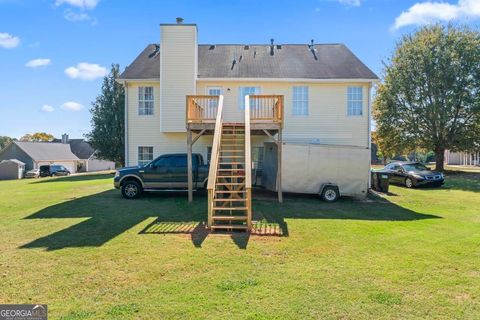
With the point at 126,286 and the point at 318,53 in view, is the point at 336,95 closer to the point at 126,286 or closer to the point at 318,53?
the point at 318,53

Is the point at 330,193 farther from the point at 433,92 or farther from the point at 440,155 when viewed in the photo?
the point at 440,155

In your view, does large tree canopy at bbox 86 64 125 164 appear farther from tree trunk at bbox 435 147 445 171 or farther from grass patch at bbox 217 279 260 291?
grass patch at bbox 217 279 260 291

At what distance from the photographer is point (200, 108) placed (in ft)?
43.9

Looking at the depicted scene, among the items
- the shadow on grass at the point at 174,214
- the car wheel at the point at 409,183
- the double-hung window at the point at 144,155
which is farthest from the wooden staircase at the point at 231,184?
the car wheel at the point at 409,183

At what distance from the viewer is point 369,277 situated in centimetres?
527

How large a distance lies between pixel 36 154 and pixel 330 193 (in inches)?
2144

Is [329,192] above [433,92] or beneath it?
beneath

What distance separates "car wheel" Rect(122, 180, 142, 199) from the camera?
42.1ft

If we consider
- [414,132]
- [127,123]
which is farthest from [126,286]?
[414,132]

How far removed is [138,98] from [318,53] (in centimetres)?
997

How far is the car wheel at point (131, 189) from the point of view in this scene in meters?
12.8

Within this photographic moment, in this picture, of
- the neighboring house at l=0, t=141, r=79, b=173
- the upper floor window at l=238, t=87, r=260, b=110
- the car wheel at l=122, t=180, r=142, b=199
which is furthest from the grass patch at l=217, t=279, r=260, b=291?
the neighboring house at l=0, t=141, r=79, b=173

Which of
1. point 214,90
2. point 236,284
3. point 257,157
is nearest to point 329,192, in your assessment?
point 257,157

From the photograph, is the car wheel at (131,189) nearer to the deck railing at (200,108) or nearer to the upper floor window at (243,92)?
the deck railing at (200,108)
